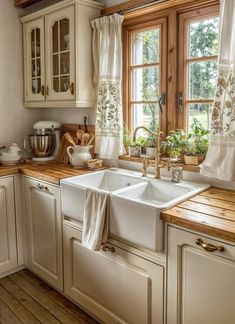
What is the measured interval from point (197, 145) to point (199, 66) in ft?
1.69

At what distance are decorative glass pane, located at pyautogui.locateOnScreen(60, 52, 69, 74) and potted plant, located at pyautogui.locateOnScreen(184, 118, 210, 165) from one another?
1.10m

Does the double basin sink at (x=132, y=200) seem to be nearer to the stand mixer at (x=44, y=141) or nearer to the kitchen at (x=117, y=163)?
the kitchen at (x=117, y=163)

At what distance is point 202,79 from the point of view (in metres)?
2.06

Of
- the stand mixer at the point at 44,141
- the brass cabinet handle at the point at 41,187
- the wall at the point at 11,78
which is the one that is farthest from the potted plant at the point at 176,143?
the wall at the point at 11,78

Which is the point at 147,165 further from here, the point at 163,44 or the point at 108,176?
the point at 163,44

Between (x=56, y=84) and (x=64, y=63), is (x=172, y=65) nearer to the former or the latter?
(x=64, y=63)

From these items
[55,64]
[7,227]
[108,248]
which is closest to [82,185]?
[108,248]

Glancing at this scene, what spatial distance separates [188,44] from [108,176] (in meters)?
1.07

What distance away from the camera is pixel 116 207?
1.67 meters

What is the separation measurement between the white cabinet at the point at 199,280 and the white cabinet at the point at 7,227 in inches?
57.7

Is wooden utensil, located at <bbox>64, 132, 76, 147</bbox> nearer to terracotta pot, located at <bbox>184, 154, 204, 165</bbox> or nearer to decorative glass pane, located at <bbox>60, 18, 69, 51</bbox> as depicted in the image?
A: decorative glass pane, located at <bbox>60, 18, 69, 51</bbox>

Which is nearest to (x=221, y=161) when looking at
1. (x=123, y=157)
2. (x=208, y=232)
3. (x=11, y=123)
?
(x=208, y=232)

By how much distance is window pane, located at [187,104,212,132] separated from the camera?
6.78 feet

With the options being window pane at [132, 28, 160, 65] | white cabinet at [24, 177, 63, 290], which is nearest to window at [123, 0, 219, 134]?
→ window pane at [132, 28, 160, 65]
